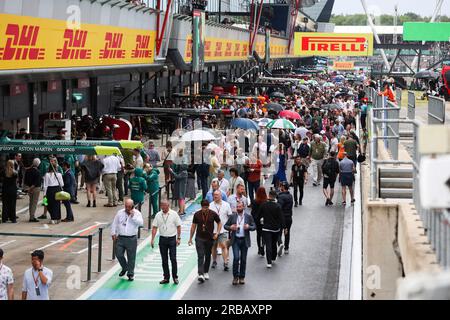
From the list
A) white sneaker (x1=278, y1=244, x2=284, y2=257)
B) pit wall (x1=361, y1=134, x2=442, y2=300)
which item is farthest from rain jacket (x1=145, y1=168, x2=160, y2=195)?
pit wall (x1=361, y1=134, x2=442, y2=300)

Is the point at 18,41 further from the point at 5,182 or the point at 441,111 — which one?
the point at 441,111

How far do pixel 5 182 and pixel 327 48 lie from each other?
7035 centimetres

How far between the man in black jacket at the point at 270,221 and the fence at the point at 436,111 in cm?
456

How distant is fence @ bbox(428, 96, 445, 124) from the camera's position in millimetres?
19897

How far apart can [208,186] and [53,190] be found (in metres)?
5.45

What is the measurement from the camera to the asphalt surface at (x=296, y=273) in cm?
1508

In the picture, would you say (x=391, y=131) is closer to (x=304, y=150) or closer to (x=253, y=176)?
(x=253, y=176)

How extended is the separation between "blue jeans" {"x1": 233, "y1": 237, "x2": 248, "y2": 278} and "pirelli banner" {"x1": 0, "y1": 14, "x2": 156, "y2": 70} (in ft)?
22.1

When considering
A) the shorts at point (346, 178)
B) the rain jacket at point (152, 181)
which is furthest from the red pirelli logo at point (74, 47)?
the shorts at point (346, 178)

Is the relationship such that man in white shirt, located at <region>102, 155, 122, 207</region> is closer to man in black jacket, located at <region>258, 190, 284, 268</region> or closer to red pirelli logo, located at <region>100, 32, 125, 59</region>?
red pirelli logo, located at <region>100, 32, 125, 59</region>

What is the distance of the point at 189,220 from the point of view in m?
22.0

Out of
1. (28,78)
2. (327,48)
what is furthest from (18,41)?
(327,48)

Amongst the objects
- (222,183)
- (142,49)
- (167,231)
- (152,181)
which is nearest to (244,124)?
(142,49)

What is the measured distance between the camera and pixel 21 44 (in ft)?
68.3
